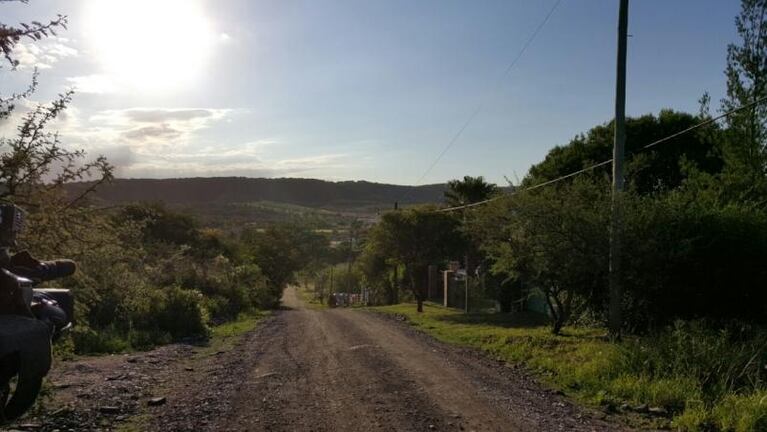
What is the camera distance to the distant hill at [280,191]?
106 meters

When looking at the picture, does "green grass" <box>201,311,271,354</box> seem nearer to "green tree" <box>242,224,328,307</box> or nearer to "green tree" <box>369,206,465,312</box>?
"green tree" <box>369,206,465,312</box>

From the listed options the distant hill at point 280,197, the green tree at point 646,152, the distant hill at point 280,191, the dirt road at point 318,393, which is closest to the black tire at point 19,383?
the dirt road at point 318,393

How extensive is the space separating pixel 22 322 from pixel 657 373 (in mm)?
8814

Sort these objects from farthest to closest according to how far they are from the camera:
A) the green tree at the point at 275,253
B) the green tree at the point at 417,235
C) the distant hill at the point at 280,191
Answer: the distant hill at the point at 280,191 → the green tree at the point at 275,253 → the green tree at the point at 417,235

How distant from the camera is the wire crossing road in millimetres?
7484

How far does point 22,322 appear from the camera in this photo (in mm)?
3637

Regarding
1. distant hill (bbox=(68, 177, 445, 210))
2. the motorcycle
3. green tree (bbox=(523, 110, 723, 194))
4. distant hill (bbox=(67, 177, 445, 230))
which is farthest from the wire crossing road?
distant hill (bbox=(68, 177, 445, 210))

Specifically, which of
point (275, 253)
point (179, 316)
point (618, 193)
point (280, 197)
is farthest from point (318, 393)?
point (280, 197)

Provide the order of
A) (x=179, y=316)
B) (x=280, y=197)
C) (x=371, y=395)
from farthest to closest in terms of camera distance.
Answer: (x=280, y=197) → (x=179, y=316) → (x=371, y=395)

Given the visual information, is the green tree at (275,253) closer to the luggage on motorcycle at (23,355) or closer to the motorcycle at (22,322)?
the motorcycle at (22,322)

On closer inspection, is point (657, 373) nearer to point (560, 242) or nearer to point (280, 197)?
point (560, 242)

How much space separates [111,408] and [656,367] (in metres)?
7.86

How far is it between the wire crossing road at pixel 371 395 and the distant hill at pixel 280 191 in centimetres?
8168

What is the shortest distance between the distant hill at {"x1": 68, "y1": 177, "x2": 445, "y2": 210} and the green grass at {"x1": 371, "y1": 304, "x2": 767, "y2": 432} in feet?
265
